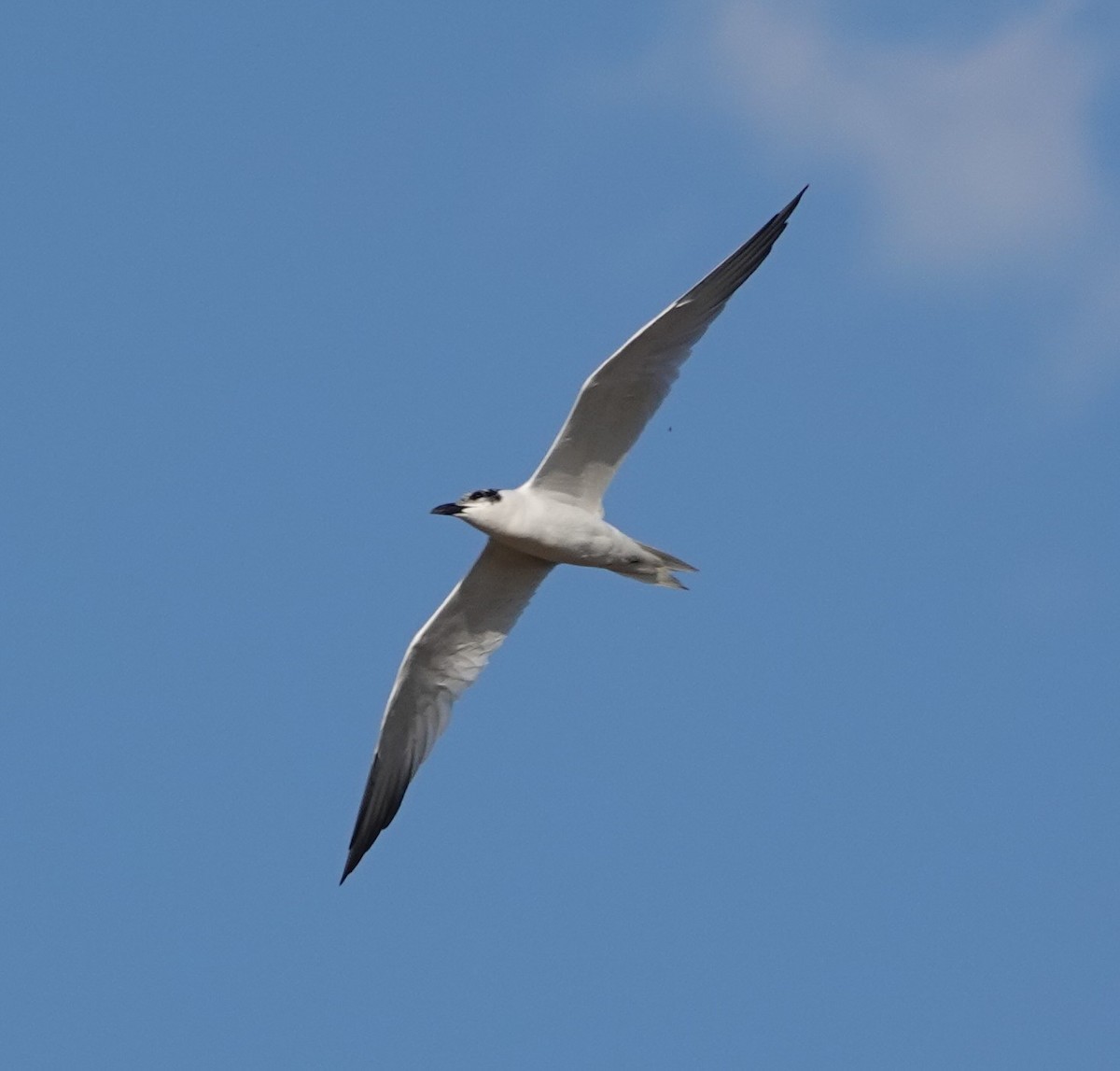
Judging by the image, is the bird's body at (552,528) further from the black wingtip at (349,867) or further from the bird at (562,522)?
the black wingtip at (349,867)

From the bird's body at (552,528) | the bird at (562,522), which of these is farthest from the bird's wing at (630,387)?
the bird's body at (552,528)

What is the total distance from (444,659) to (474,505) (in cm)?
168

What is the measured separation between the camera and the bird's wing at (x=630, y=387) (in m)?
16.4

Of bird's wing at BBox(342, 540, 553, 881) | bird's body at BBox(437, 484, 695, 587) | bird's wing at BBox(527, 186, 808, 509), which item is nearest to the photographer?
bird's wing at BBox(527, 186, 808, 509)

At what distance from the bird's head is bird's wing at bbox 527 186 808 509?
31cm

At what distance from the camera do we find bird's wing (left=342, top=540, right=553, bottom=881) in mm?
17672

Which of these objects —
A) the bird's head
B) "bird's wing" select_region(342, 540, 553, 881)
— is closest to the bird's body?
the bird's head

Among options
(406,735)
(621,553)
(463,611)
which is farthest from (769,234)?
(406,735)

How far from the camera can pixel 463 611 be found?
58.4ft

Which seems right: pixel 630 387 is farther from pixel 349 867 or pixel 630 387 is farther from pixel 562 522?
pixel 349 867

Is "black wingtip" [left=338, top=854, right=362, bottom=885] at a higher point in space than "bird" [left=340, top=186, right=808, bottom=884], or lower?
lower

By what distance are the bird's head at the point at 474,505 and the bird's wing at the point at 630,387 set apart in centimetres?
31

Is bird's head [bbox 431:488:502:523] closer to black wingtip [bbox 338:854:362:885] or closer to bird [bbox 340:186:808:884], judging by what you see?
bird [bbox 340:186:808:884]

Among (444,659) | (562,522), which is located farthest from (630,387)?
(444,659)
